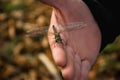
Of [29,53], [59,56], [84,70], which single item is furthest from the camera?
[29,53]

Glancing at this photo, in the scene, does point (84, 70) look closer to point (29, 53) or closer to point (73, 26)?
point (73, 26)

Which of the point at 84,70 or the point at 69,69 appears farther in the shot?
the point at 84,70

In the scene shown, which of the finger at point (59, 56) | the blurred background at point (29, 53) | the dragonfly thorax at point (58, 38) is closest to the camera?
the finger at point (59, 56)

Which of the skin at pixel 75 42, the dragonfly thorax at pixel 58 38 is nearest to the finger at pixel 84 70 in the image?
the skin at pixel 75 42

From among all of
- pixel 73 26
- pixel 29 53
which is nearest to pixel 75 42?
pixel 73 26

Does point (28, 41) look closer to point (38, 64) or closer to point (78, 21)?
point (38, 64)

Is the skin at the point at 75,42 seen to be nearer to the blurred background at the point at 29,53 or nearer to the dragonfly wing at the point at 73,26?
the dragonfly wing at the point at 73,26
